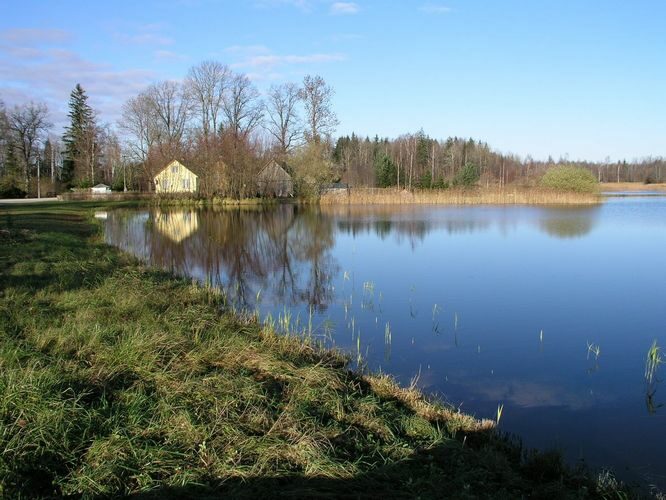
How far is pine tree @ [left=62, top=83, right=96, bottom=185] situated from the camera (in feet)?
191

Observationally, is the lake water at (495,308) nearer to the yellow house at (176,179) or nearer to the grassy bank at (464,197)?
the grassy bank at (464,197)

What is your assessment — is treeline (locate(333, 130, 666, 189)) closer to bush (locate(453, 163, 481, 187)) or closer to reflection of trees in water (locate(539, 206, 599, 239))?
bush (locate(453, 163, 481, 187))

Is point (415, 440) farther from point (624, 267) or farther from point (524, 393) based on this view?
point (624, 267)

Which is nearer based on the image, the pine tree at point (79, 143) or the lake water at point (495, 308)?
the lake water at point (495, 308)

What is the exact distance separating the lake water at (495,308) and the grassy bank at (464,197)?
20.0m

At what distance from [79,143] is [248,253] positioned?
165 ft

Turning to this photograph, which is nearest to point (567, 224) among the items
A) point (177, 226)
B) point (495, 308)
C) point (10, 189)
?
point (495, 308)

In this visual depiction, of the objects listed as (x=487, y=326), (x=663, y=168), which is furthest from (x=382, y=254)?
(x=663, y=168)

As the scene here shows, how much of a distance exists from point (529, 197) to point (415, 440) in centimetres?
4345

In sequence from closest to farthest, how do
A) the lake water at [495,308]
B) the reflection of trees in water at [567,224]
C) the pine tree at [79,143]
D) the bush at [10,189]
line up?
1. the lake water at [495,308]
2. the reflection of trees in water at [567,224]
3. the bush at [10,189]
4. the pine tree at [79,143]

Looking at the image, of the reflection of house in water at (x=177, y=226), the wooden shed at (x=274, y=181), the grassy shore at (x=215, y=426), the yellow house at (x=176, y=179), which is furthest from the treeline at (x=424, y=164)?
the grassy shore at (x=215, y=426)

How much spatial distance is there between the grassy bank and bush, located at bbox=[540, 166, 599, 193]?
75 cm

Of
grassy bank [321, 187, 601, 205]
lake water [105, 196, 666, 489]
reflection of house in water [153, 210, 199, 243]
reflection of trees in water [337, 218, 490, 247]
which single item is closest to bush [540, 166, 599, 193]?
grassy bank [321, 187, 601, 205]

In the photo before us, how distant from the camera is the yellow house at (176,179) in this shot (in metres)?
45.5
